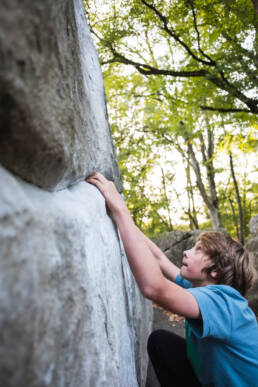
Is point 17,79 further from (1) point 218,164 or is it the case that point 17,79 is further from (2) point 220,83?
(1) point 218,164

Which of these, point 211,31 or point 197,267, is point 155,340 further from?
point 211,31

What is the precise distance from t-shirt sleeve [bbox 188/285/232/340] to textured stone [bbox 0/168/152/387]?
51cm

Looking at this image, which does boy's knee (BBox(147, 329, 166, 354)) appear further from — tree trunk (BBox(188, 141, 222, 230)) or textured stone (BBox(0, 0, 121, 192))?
tree trunk (BBox(188, 141, 222, 230))

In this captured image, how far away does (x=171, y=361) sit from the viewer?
2.23 meters

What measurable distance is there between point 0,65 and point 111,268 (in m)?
1.21

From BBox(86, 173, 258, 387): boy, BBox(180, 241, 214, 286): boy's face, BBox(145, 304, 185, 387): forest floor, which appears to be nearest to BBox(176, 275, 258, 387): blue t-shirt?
BBox(86, 173, 258, 387): boy

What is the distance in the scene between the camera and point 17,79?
0.60 m

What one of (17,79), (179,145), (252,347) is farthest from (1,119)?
(179,145)

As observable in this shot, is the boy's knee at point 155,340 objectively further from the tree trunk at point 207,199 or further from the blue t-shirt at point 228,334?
the tree trunk at point 207,199

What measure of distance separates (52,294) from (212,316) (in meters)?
1.10

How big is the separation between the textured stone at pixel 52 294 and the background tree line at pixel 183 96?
3.85 m

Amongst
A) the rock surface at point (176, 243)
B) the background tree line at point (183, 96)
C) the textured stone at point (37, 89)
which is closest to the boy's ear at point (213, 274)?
the textured stone at point (37, 89)

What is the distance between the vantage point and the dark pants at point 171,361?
2164 millimetres

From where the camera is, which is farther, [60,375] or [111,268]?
[111,268]
